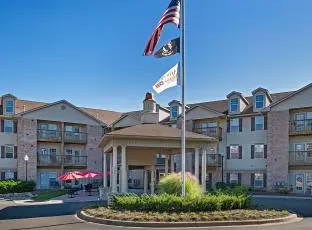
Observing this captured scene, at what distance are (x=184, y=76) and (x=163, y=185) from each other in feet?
18.6

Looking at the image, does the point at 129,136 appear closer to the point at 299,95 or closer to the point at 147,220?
the point at 147,220

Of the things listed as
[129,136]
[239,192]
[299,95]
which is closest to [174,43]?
[129,136]

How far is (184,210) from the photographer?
738 inches

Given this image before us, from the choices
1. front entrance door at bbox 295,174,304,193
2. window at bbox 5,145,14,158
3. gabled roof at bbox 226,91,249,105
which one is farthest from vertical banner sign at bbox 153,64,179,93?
window at bbox 5,145,14,158

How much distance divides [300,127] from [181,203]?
24.6 metres

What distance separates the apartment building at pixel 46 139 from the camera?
1844 inches

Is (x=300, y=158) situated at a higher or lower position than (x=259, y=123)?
lower

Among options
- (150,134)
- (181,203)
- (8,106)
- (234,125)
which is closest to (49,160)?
(8,106)

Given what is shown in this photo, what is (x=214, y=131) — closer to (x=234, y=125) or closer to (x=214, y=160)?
(x=234, y=125)

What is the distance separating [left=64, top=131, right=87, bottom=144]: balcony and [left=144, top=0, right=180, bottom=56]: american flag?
32706 mm

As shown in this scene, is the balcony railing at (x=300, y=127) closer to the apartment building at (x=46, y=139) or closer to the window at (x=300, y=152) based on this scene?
the window at (x=300, y=152)

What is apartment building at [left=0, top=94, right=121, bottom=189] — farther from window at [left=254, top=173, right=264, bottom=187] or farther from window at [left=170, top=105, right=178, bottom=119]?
window at [left=254, top=173, right=264, bottom=187]

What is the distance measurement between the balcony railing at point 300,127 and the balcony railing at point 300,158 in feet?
6.01

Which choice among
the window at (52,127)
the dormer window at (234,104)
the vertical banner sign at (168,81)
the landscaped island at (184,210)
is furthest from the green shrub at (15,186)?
the vertical banner sign at (168,81)
